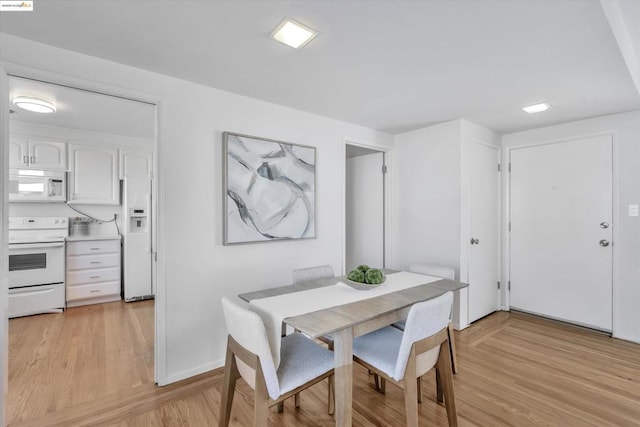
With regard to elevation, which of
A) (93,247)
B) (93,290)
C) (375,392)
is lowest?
(375,392)

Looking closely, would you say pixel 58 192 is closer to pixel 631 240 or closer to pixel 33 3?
pixel 33 3

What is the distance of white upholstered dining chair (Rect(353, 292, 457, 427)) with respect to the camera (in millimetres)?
1440

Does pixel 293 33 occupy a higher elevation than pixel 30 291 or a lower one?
higher

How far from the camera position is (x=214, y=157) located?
7.79 ft

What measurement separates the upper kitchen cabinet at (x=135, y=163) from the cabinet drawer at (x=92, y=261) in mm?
1166

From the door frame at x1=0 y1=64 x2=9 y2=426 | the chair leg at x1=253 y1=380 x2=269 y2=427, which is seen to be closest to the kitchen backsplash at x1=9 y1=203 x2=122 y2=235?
the door frame at x1=0 y1=64 x2=9 y2=426

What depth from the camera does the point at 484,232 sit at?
3441mm

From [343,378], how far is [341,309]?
1.10ft

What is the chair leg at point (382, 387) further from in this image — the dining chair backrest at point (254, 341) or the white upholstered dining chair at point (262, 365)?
the dining chair backrest at point (254, 341)

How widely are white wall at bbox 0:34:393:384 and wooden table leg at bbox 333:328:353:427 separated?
1.30 m

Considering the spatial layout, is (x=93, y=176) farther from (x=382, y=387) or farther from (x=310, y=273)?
(x=382, y=387)

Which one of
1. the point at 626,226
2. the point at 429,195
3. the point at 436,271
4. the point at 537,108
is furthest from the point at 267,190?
the point at 626,226

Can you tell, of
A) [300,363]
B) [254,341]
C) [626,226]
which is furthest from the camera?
[626,226]

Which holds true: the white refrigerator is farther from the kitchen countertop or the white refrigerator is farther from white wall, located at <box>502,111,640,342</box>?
white wall, located at <box>502,111,640,342</box>
